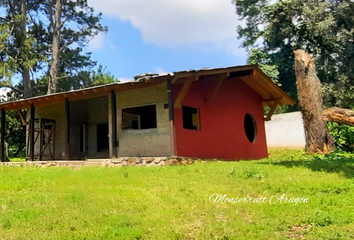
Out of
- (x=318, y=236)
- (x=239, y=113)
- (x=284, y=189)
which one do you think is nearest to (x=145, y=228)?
(x=318, y=236)

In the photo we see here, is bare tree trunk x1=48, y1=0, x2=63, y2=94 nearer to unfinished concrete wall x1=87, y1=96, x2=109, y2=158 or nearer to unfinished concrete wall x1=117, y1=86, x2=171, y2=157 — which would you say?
unfinished concrete wall x1=87, y1=96, x2=109, y2=158

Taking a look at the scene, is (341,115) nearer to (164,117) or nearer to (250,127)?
(164,117)

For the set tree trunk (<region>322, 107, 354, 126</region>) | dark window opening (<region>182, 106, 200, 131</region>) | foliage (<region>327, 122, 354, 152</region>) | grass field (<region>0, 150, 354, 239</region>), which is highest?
dark window opening (<region>182, 106, 200, 131</region>)

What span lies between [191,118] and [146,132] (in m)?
1.82

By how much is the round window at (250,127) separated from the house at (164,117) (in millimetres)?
14

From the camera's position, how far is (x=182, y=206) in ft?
18.4

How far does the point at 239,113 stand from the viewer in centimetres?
1519

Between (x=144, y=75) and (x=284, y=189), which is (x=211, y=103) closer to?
(x=144, y=75)

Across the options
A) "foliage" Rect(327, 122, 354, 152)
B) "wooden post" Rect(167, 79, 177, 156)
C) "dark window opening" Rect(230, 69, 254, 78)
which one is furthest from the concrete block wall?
"foliage" Rect(327, 122, 354, 152)

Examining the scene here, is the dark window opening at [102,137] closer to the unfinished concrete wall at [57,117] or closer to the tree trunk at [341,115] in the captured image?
the unfinished concrete wall at [57,117]

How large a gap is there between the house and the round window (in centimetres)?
1

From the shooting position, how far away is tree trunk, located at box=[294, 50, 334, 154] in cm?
1208

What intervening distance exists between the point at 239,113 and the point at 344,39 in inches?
624

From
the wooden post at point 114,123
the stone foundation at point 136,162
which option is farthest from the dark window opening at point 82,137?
the wooden post at point 114,123
